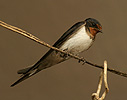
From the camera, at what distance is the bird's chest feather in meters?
0.92

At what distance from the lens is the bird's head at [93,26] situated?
2.84 feet

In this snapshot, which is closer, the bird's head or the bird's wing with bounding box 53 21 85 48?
the bird's head

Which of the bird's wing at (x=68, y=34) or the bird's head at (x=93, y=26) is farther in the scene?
the bird's wing at (x=68, y=34)

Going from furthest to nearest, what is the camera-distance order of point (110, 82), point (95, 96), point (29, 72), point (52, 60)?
point (110, 82)
point (52, 60)
point (29, 72)
point (95, 96)

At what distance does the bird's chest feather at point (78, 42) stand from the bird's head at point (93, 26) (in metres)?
0.02

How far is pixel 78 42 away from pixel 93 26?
85 millimetres

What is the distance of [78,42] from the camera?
0.93 m

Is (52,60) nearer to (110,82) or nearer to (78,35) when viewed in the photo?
(78,35)

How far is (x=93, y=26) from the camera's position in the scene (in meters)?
0.89

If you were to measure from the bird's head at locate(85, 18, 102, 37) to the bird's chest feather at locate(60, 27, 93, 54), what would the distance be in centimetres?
2

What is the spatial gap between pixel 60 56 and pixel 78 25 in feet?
0.47

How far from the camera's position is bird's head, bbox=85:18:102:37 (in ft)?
2.84

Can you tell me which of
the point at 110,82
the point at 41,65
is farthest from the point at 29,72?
the point at 110,82

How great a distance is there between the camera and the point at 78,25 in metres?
0.98
